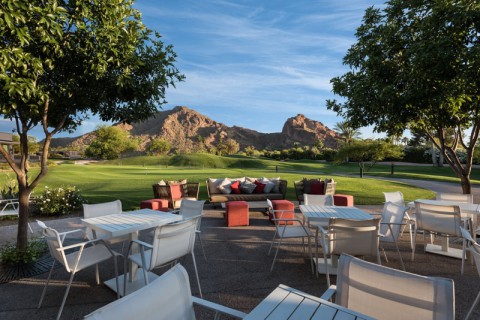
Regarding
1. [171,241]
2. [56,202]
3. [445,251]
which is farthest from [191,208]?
[56,202]

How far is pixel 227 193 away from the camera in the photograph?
361 inches

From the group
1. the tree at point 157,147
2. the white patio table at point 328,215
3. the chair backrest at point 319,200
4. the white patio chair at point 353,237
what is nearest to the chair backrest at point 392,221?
the white patio table at point 328,215

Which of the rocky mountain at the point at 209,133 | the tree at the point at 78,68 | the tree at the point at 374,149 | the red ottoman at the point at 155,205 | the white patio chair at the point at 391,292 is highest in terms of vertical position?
the rocky mountain at the point at 209,133

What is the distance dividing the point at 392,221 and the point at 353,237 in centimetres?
159

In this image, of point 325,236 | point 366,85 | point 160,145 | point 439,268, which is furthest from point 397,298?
point 160,145

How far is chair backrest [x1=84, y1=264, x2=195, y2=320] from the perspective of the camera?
48.1 inches

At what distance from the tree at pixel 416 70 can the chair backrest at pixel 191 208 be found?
15.2 ft

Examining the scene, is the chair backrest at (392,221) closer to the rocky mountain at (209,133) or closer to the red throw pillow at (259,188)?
the red throw pillow at (259,188)

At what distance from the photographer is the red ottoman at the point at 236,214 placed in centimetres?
701

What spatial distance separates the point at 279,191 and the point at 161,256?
22.4 ft

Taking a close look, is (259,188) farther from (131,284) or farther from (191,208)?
(131,284)

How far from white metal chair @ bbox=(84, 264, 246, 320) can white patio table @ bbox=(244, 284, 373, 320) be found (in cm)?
14

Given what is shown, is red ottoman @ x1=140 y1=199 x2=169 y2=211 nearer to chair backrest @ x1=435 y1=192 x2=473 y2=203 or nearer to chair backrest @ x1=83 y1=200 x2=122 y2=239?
chair backrest @ x1=83 y1=200 x2=122 y2=239

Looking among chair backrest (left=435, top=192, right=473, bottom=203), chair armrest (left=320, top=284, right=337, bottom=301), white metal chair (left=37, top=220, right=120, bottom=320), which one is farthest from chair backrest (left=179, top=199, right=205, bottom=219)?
chair backrest (left=435, top=192, right=473, bottom=203)
